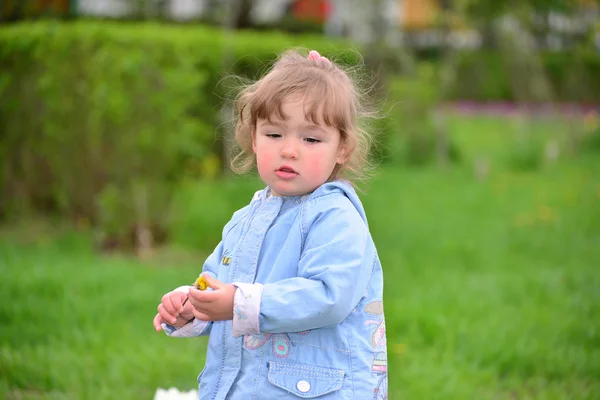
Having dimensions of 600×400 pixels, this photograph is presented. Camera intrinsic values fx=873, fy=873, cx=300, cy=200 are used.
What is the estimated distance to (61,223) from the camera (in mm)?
7664

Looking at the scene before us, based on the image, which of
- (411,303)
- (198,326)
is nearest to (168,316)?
(198,326)

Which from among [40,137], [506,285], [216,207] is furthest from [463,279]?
[40,137]

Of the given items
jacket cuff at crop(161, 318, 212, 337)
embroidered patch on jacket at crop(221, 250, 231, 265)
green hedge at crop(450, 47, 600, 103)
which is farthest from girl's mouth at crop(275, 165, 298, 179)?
green hedge at crop(450, 47, 600, 103)

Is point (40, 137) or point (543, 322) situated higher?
point (40, 137)

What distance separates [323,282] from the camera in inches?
88.8

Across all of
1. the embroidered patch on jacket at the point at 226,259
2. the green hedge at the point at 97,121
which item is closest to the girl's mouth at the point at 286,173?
the embroidered patch on jacket at the point at 226,259

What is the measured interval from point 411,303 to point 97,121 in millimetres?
2984

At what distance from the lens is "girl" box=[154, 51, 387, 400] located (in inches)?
88.4

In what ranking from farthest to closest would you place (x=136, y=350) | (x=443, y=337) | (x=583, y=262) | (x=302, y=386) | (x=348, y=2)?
(x=348, y=2)
(x=583, y=262)
(x=443, y=337)
(x=136, y=350)
(x=302, y=386)

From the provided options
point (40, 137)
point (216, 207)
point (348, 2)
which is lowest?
point (216, 207)

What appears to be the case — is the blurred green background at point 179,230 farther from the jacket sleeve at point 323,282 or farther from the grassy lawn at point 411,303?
the jacket sleeve at point 323,282

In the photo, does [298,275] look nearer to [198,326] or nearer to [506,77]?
[198,326]

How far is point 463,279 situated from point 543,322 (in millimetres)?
1046

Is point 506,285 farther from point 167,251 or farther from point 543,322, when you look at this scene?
point 167,251
